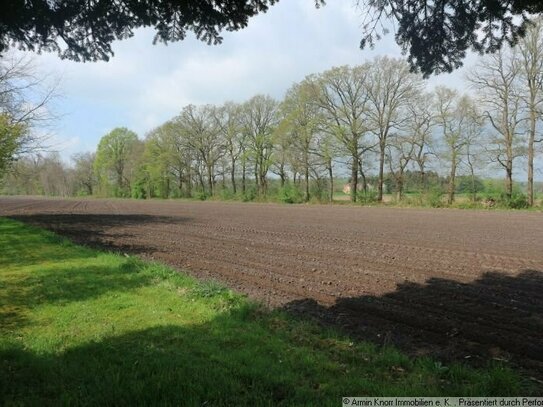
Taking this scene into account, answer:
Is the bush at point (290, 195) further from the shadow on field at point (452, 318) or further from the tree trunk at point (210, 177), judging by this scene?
the shadow on field at point (452, 318)

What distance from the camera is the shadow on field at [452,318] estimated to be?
18.1ft

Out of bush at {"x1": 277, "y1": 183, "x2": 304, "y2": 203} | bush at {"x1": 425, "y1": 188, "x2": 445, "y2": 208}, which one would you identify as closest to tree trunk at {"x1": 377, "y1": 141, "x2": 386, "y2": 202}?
bush at {"x1": 425, "y1": 188, "x2": 445, "y2": 208}

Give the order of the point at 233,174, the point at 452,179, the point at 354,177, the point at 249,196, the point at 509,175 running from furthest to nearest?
the point at 233,174, the point at 249,196, the point at 354,177, the point at 452,179, the point at 509,175

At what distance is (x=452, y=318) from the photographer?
22.3 ft

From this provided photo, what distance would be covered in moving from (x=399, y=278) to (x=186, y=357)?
628 centimetres

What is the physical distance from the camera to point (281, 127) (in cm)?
5669

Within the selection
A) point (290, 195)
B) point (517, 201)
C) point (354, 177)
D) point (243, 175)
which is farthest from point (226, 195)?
point (517, 201)

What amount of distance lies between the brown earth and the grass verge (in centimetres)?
76

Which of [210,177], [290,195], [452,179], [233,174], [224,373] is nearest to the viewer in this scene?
[224,373]

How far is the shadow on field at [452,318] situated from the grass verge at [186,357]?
1.83 feet

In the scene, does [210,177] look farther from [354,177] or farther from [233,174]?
[354,177]

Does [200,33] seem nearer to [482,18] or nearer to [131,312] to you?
[482,18]

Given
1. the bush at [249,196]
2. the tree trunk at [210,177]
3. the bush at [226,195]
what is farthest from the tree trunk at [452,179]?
the tree trunk at [210,177]

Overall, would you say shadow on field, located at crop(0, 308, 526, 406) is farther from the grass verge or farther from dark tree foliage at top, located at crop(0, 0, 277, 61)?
dark tree foliage at top, located at crop(0, 0, 277, 61)
